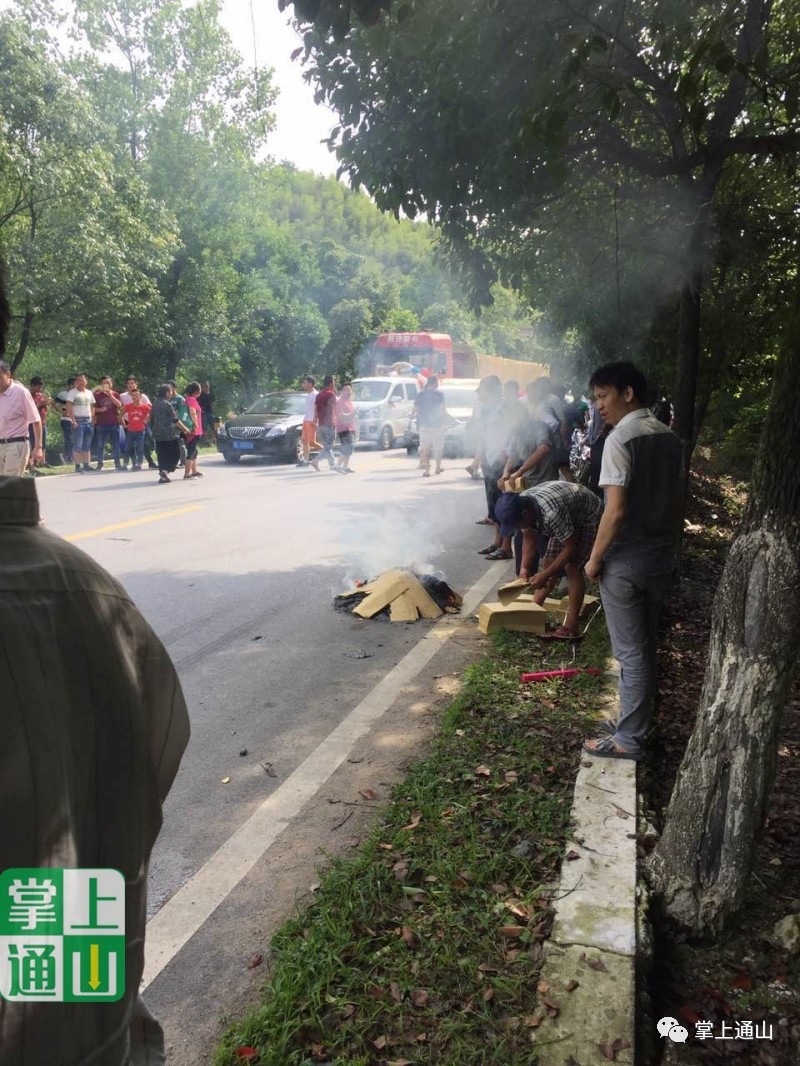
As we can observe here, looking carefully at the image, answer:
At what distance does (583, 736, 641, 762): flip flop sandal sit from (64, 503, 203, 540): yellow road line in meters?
6.77

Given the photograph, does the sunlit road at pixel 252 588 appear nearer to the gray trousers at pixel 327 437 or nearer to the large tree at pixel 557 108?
the gray trousers at pixel 327 437

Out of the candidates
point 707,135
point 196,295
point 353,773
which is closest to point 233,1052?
point 353,773

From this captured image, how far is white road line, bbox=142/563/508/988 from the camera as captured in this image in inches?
114

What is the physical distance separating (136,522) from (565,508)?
637cm

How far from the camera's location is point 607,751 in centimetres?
399

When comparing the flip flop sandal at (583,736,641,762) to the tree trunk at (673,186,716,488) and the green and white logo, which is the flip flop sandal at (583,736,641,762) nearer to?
the green and white logo

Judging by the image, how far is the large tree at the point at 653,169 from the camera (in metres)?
2.80

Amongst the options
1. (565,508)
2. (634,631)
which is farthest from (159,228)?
(634,631)

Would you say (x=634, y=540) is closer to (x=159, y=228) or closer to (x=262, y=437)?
(x=262, y=437)

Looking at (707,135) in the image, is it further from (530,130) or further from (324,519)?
(324,519)

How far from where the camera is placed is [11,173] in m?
19.4

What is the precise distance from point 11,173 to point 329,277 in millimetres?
26975

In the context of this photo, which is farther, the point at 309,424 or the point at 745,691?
the point at 309,424

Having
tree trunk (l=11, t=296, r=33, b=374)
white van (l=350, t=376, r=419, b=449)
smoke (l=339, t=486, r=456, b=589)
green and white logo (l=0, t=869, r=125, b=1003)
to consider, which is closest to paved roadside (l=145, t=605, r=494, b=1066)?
green and white logo (l=0, t=869, r=125, b=1003)
